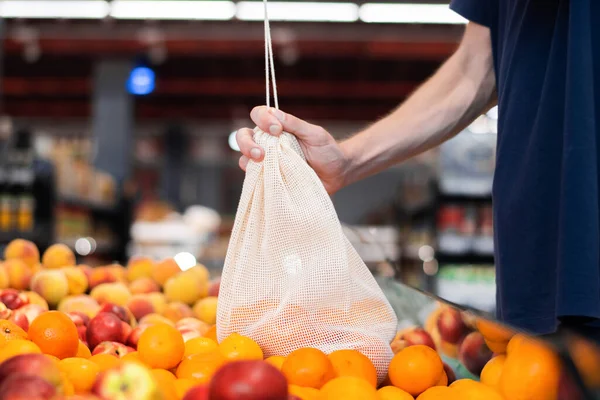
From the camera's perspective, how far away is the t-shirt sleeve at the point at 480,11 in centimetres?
153

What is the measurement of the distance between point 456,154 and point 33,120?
12.9 meters

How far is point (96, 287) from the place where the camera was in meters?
1.76

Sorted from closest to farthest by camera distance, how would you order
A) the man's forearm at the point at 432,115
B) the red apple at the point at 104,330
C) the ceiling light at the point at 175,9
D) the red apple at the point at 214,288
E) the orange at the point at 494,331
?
1. the orange at the point at 494,331
2. the red apple at the point at 104,330
3. the man's forearm at the point at 432,115
4. the red apple at the point at 214,288
5. the ceiling light at the point at 175,9

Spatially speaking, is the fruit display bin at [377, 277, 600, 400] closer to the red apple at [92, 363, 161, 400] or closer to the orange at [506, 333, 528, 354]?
the orange at [506, 333, 528, 354]

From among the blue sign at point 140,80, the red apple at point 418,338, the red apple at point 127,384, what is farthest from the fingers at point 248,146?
the blue sign at point 140,80

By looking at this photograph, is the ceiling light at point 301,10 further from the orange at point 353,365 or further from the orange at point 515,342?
the orange at point 515,342

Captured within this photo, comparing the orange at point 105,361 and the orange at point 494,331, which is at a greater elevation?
the orange at point 494,331

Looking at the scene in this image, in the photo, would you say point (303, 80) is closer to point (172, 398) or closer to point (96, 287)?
point (96, 287)

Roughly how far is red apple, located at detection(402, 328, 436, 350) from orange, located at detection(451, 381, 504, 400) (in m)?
0.29

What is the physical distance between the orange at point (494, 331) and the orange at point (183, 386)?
357mm

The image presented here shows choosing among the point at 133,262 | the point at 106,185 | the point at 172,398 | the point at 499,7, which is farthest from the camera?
the point at 106,185

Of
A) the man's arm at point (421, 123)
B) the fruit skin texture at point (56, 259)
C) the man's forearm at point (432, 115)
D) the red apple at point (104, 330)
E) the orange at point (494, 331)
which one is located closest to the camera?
the orange at point (494, 331)

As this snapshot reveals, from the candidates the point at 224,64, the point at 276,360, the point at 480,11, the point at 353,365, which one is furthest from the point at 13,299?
the point at 224,64

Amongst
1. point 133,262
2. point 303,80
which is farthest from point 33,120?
point 133,262
